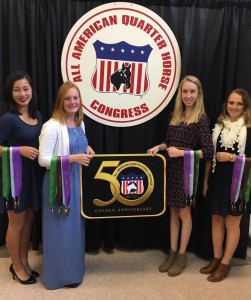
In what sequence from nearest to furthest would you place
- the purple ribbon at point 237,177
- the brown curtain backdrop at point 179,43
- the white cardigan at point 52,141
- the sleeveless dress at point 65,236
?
the white cardigan at point 52,141, the sleeveless dress at point 65,236, the purple ribbon at point 237,177, the brown curtain backdrop at point 179,43

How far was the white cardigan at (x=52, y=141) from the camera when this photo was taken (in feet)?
6.88

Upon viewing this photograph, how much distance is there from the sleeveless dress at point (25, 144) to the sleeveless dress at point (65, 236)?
4.1 inches

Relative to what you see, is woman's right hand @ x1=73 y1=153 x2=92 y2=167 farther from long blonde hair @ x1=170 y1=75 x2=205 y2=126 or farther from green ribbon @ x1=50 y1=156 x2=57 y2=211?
long blonde hair @ x1=170 y1=75 x2=205 y2=126

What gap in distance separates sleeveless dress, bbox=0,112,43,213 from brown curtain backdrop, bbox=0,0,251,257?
46 centimetres

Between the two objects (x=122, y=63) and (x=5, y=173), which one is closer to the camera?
(x=5, y=173)

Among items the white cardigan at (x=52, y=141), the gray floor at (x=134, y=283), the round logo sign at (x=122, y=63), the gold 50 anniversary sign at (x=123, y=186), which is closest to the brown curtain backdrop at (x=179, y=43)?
the round logo sign at (x=122, y=63)

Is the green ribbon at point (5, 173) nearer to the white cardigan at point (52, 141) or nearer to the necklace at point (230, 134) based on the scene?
the white cardigan at point (52, 141)

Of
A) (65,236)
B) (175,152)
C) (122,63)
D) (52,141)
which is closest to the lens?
(52,141)

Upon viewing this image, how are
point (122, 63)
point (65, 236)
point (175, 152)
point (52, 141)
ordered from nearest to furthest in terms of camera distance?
point (52, 141) → point (65, 236) → point (175, 152) → point (122, 63)

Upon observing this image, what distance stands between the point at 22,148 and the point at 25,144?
61 millimetres

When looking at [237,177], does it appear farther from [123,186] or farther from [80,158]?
[80,158]

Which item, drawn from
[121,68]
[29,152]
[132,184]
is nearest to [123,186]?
[132,184]

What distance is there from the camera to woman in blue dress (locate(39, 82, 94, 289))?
2131 mm

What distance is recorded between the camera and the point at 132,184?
7.70ft
